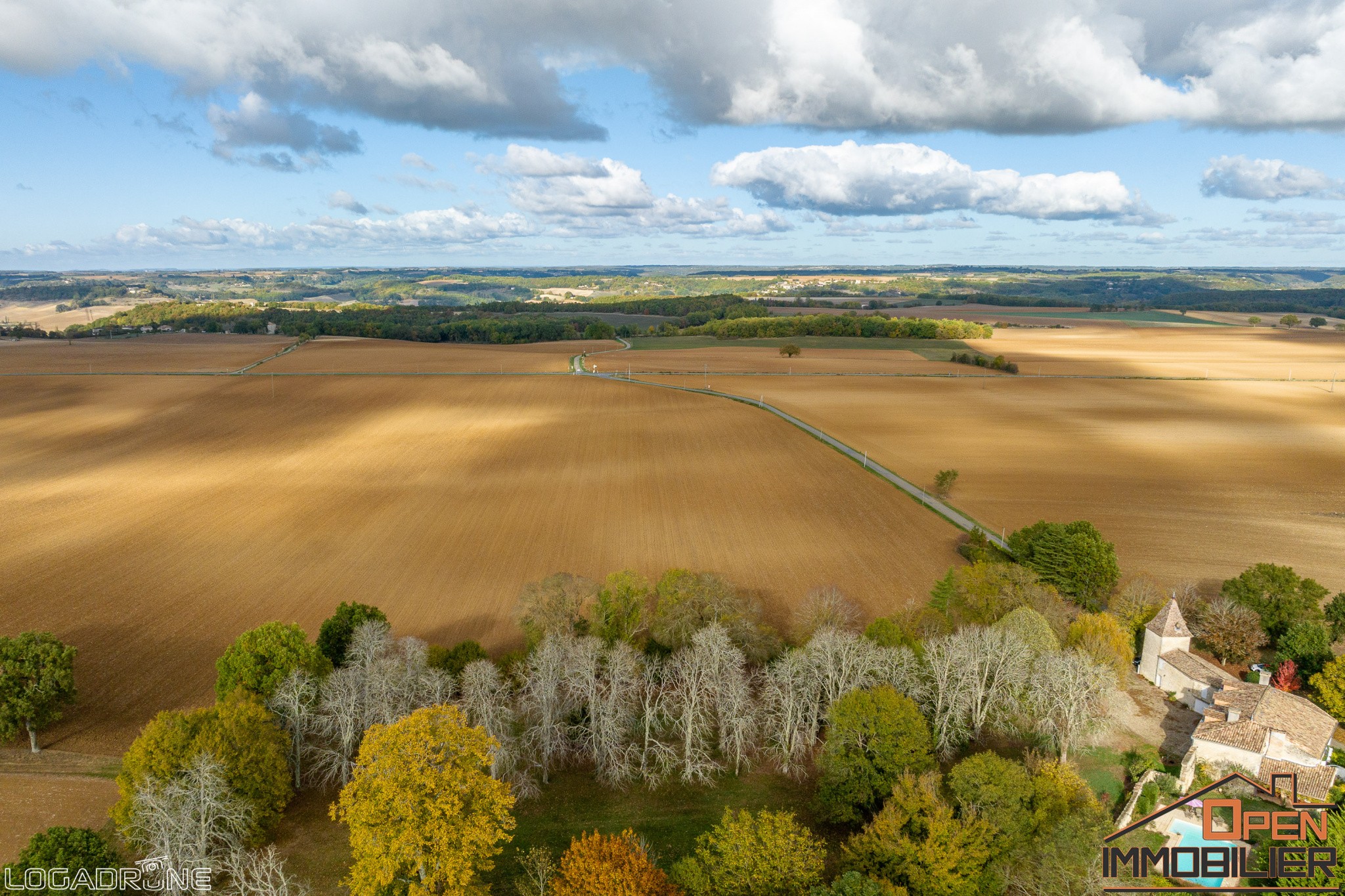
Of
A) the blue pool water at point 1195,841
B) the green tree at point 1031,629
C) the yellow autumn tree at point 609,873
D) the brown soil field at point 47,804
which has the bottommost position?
the blue pool water at point 1195,841

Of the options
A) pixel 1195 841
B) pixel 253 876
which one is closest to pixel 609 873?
pixel 253 876

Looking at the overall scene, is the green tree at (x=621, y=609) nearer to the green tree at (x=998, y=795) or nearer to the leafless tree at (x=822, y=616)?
the leafless tree at (x=822, y=616)

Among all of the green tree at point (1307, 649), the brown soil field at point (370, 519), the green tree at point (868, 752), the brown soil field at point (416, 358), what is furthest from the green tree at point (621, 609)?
the brown soil field at point (416, 358)

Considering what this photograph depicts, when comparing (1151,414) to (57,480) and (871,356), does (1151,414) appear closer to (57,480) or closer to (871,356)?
(871,356)

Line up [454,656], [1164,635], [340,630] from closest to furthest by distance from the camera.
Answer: [454,656]
[340,630]
[1164,635]

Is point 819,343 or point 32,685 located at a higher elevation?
point 819,343

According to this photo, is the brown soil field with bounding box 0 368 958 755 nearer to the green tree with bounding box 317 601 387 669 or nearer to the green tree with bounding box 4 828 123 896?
the green tree with bounding box 317 601 387 669

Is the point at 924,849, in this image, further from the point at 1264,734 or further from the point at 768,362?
the point at 768,362
